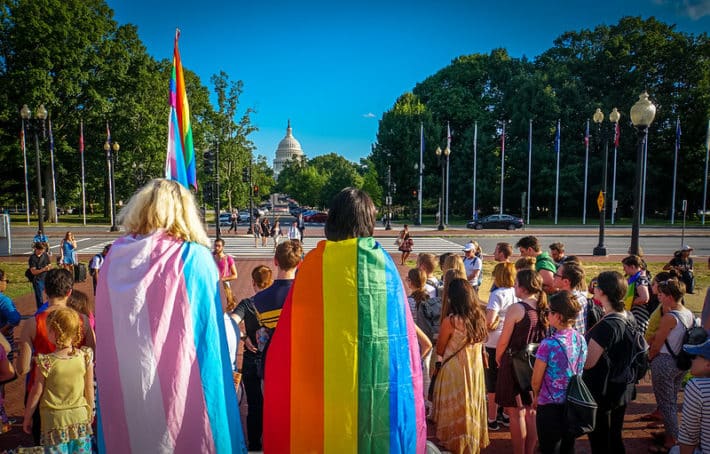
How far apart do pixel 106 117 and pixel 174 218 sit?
45.0 m

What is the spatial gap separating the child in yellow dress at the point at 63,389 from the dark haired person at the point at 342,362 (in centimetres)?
203

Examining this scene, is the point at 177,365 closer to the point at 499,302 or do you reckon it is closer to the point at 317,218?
the point at 499,302

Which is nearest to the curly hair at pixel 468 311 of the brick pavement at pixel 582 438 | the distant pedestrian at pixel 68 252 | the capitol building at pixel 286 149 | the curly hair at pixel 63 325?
the brick pavement at pixel 582 438

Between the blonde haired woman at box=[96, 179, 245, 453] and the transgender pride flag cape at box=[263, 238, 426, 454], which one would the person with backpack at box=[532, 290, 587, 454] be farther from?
the blonde haired woman at box=[96, 179, 245, 453]

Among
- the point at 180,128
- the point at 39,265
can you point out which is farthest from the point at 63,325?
the point at 39,265

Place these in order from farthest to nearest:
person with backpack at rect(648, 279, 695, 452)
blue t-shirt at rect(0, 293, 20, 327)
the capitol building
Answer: the capitol building < blue t-shirt at rect(0, 293, 20, 327) < person with backpack at rect(648, 279, 695, 452)

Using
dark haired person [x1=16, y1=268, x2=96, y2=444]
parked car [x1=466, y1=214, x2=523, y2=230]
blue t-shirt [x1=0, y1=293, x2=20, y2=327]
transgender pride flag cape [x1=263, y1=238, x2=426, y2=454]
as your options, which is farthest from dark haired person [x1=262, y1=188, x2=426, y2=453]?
parked car [x1=466, y1=214, x2=523, y2=230]

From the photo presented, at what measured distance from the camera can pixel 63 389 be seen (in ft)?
11.3

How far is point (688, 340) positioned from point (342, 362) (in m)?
3.84

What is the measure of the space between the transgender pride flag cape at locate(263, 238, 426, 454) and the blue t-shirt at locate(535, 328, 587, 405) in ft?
6.11

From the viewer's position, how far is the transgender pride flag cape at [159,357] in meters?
2.09

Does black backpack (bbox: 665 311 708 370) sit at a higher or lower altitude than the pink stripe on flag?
lower

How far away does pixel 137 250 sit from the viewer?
7.02 ft

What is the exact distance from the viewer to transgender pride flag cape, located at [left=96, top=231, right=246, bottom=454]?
2092 millimetres
